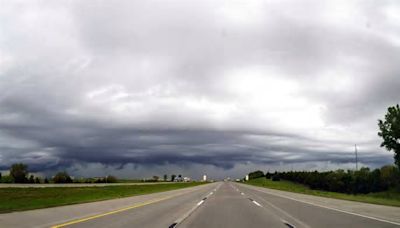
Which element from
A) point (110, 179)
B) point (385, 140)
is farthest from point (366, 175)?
point (110, 179)

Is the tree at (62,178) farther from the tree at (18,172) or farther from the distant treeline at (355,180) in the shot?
the distant treeline at (355,180)

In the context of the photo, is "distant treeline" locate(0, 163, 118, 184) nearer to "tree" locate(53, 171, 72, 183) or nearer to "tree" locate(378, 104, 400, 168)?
"tree" locate(53, 171, 72, 183)

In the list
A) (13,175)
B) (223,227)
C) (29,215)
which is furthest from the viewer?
(13,175)

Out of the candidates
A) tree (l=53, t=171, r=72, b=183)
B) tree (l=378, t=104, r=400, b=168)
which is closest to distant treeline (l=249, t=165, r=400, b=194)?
tree (l=378, t=104, r=400, b=168)

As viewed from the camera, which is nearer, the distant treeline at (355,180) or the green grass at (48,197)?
the green grass at (48,197)

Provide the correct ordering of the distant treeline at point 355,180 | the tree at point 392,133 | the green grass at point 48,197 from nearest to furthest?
1. the green grass at point 48,197
2. the tree at point 392,133
3. the distant treeline at point 355,180

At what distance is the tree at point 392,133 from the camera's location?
334 ft

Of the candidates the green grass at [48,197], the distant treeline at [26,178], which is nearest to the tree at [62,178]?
the distant treeline at [26,178]

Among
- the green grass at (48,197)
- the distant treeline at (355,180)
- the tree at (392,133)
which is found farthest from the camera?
the distant treeline at (355,180)

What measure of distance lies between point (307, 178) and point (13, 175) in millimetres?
106416

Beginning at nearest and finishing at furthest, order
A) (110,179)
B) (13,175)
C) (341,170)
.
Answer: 1. (13,175)
2. (110,179)
3. (341,170)

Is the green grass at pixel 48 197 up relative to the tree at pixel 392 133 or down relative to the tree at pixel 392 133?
down

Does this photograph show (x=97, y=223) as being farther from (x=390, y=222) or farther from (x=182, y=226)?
(x=390, y=222)

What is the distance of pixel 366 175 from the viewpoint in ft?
548
